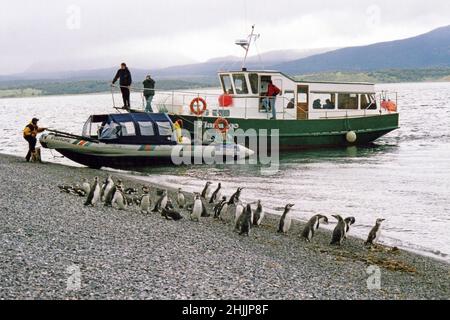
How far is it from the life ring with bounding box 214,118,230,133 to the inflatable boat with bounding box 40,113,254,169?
2.67 m

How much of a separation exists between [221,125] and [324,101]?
21.2 feet

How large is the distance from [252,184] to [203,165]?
→ 4923mm

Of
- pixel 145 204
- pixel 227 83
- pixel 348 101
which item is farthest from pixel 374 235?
pixel 348 101

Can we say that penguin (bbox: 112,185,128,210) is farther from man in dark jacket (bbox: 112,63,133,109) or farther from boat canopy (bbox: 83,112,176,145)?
man in dark jacket (bbox: 112,63,133,109)

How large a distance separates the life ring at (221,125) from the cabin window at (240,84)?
258cm

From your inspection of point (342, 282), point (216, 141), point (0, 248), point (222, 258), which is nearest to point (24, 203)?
point (0, 248)

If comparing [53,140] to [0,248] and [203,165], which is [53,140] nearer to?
[203,165]

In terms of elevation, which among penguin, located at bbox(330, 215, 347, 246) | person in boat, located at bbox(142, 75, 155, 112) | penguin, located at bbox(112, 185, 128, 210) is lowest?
penguin, located at bbox(330, 215, 347, 246)

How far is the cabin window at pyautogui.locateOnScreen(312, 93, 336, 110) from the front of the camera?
1117 inches

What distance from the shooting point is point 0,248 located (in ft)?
27.5

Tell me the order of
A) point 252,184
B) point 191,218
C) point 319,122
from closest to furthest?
point 191,218 < point 252,184 < point 319,122

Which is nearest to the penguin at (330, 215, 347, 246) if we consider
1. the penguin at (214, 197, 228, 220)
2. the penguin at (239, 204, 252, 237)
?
the penguin at (239, 204, 252, 237)

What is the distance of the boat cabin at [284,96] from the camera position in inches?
1060

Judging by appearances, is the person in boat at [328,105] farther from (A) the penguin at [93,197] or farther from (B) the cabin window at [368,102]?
(A) the penguin at [93,197]
